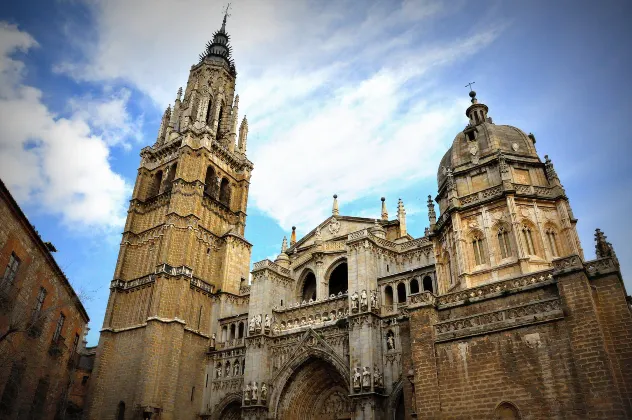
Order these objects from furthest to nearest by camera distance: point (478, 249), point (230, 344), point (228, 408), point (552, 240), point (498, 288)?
point (230, 344) → point (228, 408) → point (478, 249) → point (552, 240) → point (498, 288)

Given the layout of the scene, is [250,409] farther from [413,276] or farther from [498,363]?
[498,363]

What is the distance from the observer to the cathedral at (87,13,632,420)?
14.2 metres

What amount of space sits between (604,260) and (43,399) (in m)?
25.0

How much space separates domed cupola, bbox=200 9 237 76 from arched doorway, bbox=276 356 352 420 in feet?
112

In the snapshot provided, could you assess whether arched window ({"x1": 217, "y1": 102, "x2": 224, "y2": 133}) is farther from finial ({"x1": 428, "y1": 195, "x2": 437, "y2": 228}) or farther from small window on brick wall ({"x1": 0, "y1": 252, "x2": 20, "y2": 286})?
small window on brick wall ({"x1": 0, "y1": 252, "x2": 20, "y2": 286})

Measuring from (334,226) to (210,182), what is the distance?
12.9 metres

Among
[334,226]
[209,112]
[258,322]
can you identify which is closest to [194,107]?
[209,112]

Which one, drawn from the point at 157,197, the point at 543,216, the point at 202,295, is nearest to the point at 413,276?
the point at 543,216

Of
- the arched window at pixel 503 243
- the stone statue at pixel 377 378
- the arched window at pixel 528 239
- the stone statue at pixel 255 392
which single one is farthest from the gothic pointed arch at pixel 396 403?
the arched window at pixel 528 239

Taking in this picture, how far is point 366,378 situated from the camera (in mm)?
24484

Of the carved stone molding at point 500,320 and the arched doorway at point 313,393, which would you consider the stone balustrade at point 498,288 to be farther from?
the arched doorway at point 313,393

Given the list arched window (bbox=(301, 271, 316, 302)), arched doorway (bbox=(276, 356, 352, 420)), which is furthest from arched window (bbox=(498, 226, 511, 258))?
arched window (bbox=(301, 271, 316, 302))

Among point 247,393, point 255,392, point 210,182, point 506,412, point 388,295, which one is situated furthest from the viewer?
point 210,182

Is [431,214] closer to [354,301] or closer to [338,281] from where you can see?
[354,301]
